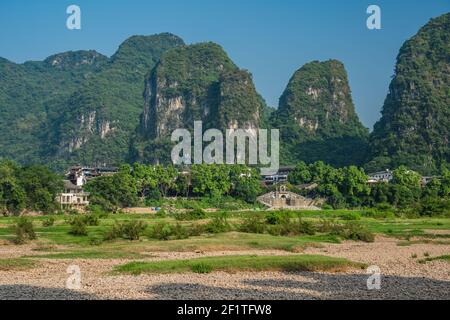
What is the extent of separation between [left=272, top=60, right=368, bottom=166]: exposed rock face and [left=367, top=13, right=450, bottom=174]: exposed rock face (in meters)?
20.5

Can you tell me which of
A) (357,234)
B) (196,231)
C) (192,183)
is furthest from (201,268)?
(192,183)

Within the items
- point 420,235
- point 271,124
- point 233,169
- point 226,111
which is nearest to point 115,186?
point 233,169

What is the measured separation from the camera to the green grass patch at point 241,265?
950 inches

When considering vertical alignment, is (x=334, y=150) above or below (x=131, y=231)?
above

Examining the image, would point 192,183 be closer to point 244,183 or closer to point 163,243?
point 244,183

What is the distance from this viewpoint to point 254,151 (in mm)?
151625

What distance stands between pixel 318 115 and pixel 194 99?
30645mm

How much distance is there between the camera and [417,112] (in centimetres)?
14950

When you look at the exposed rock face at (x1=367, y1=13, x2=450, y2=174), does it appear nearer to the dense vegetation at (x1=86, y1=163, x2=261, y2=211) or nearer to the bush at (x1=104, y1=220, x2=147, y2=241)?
the dense vegetation at (x1=86, y1=163, x2=261, y2=211)

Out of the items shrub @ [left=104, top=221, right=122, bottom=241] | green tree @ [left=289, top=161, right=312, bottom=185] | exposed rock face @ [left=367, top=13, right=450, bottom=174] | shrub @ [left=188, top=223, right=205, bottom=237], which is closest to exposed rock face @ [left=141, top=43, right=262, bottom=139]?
exposed rock face @ [left=367, top=13, right=450, bottom=174]

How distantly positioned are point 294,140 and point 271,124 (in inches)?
313
